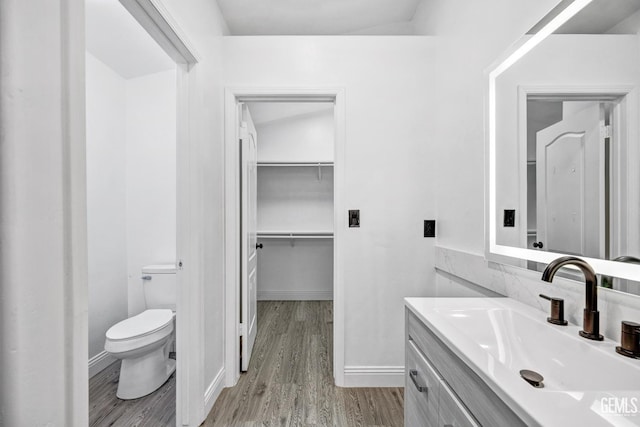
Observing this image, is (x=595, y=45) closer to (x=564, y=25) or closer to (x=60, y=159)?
(x=564, y=25)

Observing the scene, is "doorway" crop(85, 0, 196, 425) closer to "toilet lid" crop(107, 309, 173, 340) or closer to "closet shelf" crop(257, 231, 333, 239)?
"toilet lid" crop(107, 309, 173, 340)

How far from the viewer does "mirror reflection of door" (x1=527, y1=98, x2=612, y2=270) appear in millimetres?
853

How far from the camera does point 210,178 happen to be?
5.59 ft

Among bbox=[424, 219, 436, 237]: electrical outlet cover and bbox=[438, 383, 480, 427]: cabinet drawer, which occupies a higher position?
bbox=[424, 219, 436, 237]: electrical outlet cover

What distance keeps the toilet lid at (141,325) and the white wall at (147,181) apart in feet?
1.56

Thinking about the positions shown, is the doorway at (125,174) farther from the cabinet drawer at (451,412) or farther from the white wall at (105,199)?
the cabinet drawer at (451,412)

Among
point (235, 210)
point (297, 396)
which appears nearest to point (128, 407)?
point (297, 396)

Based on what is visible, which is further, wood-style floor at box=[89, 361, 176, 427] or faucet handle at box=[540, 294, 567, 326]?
wood-style floor at box=[89, 361, 176, 427]

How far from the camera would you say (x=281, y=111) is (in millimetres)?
3547

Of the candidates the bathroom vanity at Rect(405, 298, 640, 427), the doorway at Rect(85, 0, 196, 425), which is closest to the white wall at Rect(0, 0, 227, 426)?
the bathroom vanity at Rect(405, 298, 640, 427)

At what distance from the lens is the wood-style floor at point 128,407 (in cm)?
159

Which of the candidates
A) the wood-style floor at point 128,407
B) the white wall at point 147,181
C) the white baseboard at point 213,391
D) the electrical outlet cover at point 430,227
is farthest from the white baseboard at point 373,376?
the white wall at point 147,181

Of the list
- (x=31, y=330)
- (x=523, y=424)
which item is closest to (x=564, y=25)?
(x=523, y=424)

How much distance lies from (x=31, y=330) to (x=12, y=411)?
15 centimetres
